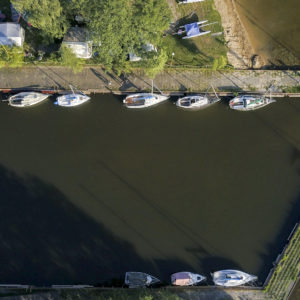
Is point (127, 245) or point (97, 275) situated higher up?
point (127, 245)

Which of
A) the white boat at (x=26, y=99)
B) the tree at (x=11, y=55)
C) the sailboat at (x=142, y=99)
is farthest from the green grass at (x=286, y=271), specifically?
the tree at (x=11, y=55)

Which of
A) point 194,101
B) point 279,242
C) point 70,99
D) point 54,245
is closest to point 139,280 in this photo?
point 54,245

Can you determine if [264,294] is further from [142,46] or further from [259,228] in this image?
[142,46]

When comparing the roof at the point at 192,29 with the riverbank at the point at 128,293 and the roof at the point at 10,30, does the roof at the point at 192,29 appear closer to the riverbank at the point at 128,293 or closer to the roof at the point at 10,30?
the roof at the point at 10,30

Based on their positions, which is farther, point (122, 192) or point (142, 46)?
point (122, 192)

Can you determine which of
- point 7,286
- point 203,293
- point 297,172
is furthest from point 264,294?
point 7,286

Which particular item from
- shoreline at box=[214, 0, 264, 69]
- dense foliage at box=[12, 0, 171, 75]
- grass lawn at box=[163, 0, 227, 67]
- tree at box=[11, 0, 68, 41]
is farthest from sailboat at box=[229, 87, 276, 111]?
tree at box=[11, 0, 68, 41]

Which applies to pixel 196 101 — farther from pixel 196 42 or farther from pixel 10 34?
pixel 10 34
